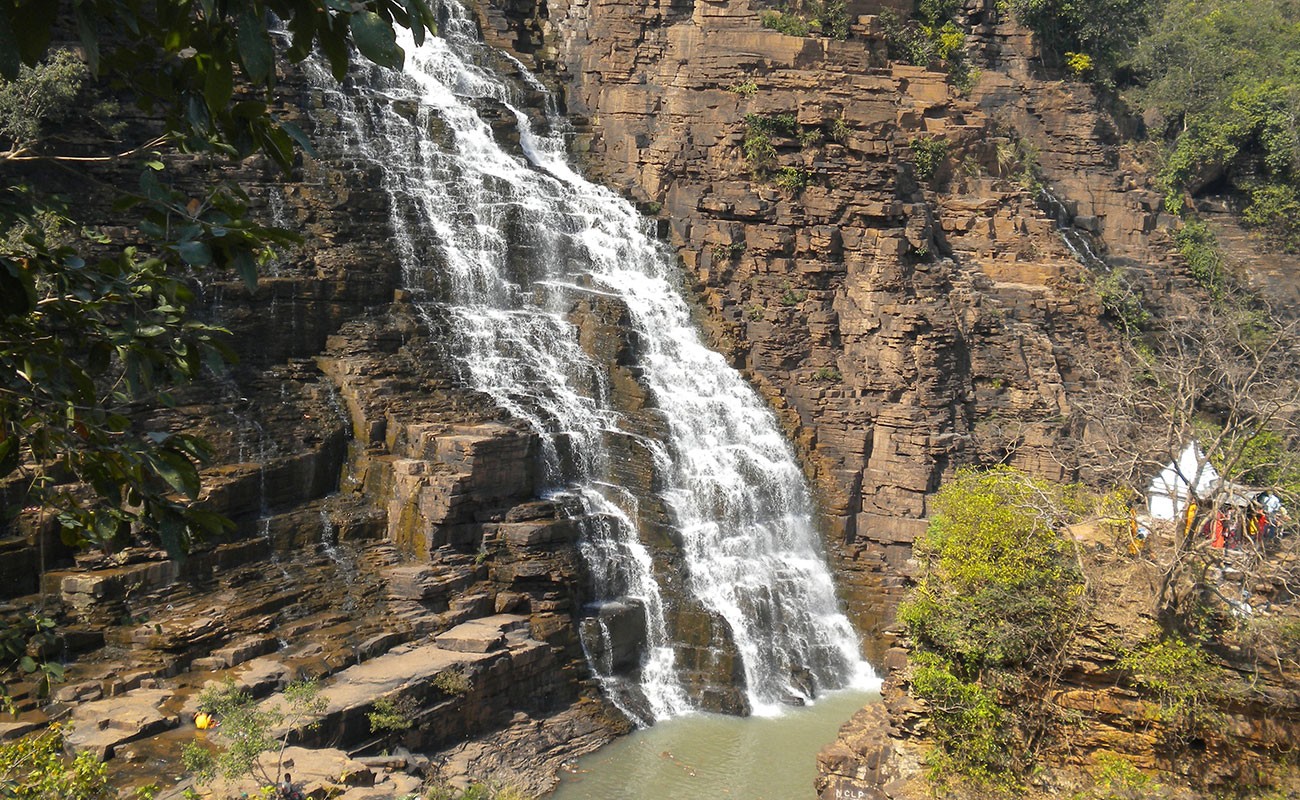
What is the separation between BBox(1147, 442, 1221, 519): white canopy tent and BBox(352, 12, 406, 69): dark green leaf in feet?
42.3

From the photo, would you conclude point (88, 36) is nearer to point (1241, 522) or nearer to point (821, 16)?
point (1241, 522)

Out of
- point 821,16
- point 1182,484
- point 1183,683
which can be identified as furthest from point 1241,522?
point 821,16

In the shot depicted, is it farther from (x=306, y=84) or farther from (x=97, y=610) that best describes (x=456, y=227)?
(x=97, y=610)

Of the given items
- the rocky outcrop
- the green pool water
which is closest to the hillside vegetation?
the green pool water

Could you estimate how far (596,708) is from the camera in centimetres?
2125

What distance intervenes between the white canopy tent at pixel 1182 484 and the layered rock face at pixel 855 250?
16.9 feet

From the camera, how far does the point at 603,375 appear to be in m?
→ 26.8

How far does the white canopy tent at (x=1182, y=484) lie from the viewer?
49.8 ft

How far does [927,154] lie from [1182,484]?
1276 cm

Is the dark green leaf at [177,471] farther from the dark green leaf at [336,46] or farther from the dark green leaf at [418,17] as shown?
the dark green leaf at [418,17]

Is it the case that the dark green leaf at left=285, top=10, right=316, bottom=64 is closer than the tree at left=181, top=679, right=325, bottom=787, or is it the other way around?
the dark green leaf at left=285, top=10, right=316, bottom=64

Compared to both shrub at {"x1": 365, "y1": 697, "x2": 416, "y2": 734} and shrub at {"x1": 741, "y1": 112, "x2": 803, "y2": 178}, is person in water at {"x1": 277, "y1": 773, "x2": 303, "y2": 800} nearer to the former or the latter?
shrub at {"x1": 365, "y1": 697, "x2": 416, "y2": 734}

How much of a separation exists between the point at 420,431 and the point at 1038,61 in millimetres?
26704

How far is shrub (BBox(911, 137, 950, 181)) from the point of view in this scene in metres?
32.6
